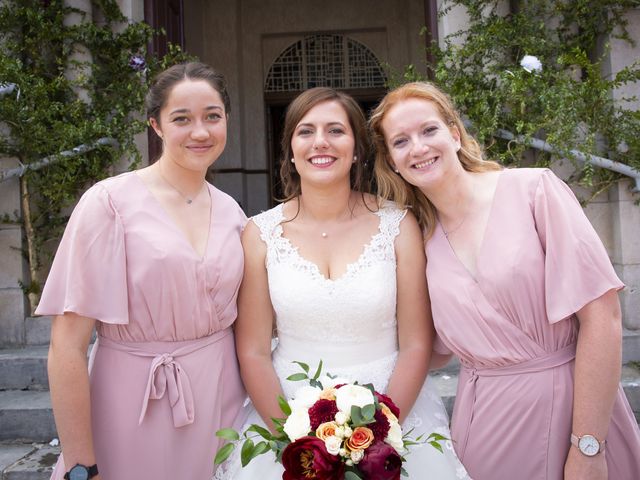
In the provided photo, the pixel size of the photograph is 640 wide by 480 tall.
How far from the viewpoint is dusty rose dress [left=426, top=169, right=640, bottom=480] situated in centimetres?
194

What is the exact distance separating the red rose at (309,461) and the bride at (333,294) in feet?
2.50

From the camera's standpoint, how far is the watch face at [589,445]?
1.89 metres

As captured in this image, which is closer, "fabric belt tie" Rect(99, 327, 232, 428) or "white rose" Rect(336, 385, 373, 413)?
"white rose" Rect(336, 385, 373, 413)

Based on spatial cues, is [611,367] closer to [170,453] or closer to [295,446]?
[295,446]

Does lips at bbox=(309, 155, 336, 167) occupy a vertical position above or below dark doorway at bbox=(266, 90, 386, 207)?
below

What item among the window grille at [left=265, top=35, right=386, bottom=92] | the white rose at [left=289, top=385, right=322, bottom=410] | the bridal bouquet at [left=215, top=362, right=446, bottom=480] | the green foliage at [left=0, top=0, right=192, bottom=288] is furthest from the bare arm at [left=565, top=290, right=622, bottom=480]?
the window grille at [left=265, top=35, right=386, bottom=92]

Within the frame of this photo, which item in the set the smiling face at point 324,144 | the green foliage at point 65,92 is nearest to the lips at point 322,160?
the smiling face at point 324,144

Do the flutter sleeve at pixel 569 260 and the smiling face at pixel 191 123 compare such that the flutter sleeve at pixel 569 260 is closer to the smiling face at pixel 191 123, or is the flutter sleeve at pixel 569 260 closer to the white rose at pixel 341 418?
the white rose at pixel 341 418

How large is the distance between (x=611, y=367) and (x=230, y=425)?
4.53 feet

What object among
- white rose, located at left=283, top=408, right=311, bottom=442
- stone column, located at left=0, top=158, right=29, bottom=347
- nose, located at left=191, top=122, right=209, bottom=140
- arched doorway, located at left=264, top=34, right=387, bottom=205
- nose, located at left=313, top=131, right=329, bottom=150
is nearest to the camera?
white rose, located at left=283, top=408, right=311, bottom=442

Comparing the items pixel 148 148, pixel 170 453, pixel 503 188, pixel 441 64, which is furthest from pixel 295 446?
pixel 148 148

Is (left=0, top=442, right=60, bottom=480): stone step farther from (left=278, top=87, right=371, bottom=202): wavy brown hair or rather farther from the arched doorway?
the arched doorway

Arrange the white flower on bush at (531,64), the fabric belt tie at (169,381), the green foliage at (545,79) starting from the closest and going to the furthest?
the fabric belt tie at (169,381), the green foliage at (545,79), the white flower on bush at (531,64)

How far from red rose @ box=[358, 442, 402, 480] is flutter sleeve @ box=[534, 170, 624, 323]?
0.77m
